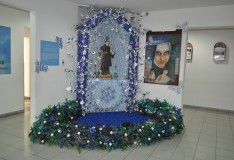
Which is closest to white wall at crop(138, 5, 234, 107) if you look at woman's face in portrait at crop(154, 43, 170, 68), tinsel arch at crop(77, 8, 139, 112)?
woman's face in portrait at crop(154, 43, 170, 68)

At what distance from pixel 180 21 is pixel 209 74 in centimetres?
258

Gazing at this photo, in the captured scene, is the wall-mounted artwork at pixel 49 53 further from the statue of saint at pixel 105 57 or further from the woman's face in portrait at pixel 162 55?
the woman's face in portrait at pixel 162 55

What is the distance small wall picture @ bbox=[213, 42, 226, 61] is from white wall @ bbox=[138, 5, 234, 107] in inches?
86.1

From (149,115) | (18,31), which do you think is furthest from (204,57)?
(18,31)

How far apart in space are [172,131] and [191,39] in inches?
143

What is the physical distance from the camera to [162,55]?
14.8 ft

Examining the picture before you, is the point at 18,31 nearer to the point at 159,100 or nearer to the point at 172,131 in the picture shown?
the point at 159,100

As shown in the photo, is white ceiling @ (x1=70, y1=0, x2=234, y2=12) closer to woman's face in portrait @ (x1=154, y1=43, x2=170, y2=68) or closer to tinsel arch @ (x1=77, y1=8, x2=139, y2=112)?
tinsel arch @ (x1=77, y1=8, x2=139, y2=112)

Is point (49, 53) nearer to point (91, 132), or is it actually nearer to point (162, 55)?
point (91, 132)

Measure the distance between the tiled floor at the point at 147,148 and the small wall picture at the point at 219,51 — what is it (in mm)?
2263

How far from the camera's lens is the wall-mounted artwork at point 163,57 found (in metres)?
4.38

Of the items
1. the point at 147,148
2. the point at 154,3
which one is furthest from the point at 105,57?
the point at 147,148

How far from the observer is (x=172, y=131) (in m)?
3.71

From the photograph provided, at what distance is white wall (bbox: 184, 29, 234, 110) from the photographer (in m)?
5.83
